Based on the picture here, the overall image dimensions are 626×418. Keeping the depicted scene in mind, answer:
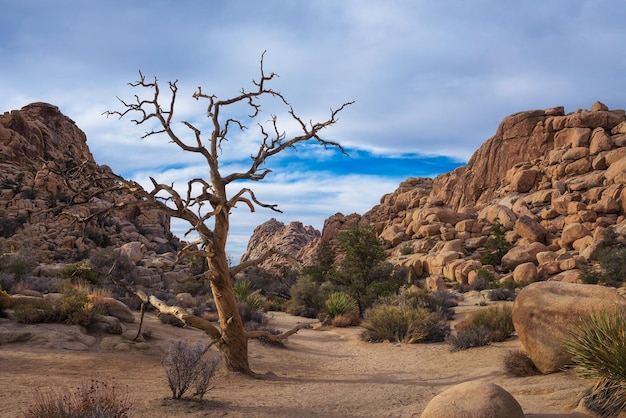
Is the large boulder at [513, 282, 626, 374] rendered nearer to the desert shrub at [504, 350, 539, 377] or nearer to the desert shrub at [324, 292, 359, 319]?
the desert shrub at [504, 350, 539, 377]

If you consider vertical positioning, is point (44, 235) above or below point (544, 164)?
below

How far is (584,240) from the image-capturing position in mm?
35531

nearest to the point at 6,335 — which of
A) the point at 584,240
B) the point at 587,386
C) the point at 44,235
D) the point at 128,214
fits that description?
the point at 587,386

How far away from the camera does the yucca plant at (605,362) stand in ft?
18.4

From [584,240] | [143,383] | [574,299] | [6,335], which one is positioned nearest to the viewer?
[574,299]

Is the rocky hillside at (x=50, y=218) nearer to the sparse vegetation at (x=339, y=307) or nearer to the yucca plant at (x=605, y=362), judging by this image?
the sparse vegetation at (x=339, y=307)

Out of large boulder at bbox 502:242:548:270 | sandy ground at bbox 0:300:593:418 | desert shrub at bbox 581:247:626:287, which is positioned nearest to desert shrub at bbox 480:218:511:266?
large boulder at bbox 502:242:548:270

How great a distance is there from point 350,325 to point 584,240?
25.4 metres

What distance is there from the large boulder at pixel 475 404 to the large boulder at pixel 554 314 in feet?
8.69

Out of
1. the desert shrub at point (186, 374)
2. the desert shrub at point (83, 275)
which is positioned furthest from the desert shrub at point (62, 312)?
the desert shrub at point (83, 275)

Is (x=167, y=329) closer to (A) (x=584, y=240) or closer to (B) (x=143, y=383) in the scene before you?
(B) (x=143, y=383)

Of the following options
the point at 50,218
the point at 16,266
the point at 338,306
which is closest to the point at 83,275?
the point at 16,266

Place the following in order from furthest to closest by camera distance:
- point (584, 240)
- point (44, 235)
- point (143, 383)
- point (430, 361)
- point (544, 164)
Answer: point (544, 164) < point (44, 235) < point (584, 240) < point (430, 361) < point (143, 383)

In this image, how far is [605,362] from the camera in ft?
19.5
